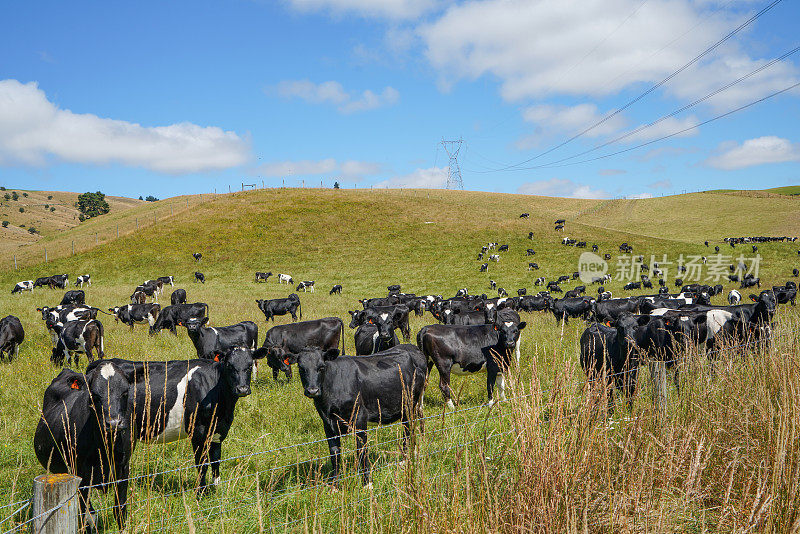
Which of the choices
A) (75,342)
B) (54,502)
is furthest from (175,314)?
(54,502)

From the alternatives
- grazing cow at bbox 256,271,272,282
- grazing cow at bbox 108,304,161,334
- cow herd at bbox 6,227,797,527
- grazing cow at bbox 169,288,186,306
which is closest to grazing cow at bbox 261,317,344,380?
cow herd at bbox 6,227,797,527

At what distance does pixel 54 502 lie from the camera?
116 inches

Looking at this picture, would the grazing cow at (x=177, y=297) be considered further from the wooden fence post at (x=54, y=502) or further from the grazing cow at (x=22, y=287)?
the wooden fence post at (x=54, y=502)

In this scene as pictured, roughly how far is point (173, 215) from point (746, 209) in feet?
264

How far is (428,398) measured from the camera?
9.96m

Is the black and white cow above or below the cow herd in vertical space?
above

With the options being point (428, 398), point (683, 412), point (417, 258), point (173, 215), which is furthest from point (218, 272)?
point (683, 412)

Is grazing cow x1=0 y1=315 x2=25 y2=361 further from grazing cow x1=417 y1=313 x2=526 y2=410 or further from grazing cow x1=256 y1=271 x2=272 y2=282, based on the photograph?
grazing cow x1=256 y1=271 x2=272 y2=282

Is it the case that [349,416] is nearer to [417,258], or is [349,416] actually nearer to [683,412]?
[683,412]

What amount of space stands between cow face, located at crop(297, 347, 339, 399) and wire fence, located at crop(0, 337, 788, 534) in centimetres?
63

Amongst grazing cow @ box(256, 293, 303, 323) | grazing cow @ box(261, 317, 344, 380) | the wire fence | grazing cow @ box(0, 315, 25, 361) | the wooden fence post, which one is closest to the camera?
the wooden fence post

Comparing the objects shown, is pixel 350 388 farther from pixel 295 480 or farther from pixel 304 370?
pixel 295 480

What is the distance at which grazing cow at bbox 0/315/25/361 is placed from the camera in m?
13.1

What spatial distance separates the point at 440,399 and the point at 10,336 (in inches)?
454
